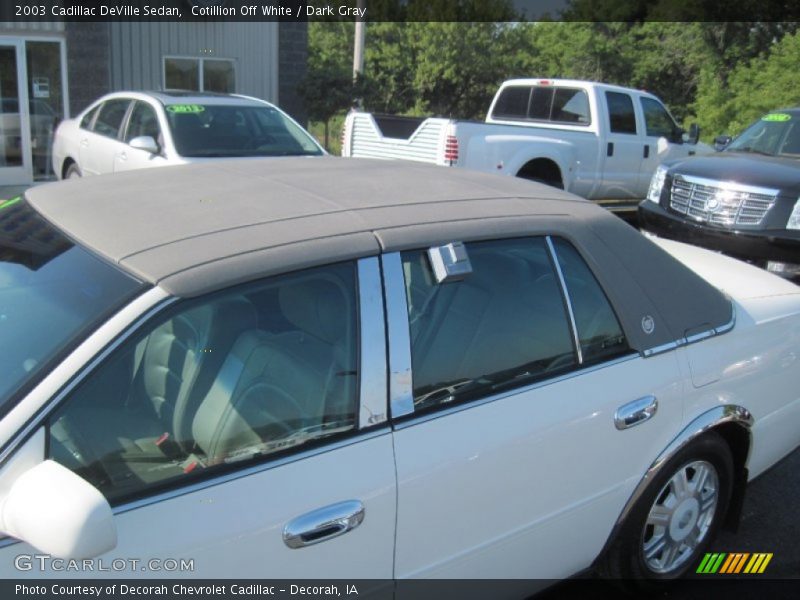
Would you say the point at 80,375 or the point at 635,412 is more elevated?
the point at 80,375

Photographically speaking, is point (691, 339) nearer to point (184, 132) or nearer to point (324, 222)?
point (324, 222)

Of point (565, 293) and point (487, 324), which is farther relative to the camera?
point (565, 293)

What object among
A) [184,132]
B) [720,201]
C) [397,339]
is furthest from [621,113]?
[397,339]

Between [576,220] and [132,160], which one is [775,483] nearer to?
[576,220]

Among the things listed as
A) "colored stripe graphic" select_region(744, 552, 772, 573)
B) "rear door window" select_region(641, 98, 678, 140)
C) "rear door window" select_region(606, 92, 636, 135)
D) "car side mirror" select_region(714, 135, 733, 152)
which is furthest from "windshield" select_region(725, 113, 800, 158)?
"colored stripe graphic" select_region(744, 552, 772, 573)

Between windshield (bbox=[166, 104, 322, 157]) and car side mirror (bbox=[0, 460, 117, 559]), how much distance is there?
6533 millimetres

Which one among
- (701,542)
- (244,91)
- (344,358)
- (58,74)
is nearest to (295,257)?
(344,358)

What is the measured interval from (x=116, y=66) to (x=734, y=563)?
1344 cm

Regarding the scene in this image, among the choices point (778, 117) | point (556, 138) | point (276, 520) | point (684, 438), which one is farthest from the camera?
point (556, 138)

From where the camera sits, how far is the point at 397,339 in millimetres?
2271

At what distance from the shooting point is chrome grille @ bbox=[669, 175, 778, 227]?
7383 mm

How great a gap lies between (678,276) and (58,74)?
501 inches
